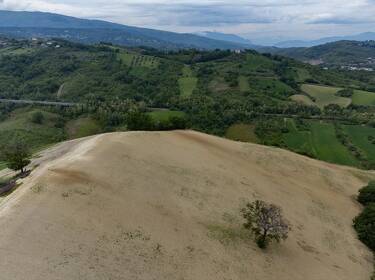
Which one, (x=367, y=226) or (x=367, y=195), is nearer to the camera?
(x=367, y=226)

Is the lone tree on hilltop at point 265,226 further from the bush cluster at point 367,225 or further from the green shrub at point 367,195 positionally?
the green shrub at point 367,195

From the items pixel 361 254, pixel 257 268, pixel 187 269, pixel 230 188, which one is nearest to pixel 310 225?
pixel 361 254

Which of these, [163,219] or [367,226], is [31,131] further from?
[367,226]

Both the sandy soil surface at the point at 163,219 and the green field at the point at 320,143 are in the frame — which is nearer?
the sandy soil surface at the point at 163,219

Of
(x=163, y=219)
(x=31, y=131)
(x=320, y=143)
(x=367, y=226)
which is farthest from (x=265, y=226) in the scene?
(x=31, y=131)

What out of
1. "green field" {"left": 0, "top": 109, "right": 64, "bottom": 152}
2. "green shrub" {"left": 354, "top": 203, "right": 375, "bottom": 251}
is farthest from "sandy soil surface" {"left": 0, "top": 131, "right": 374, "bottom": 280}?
"green field" {"left": 0, "top": 109, "right": 64, "bottom": 152}

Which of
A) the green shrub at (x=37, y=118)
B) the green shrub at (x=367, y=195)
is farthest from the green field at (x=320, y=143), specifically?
the green shrub at (x=37, y=118)

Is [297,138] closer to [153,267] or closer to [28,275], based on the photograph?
[153,267]
